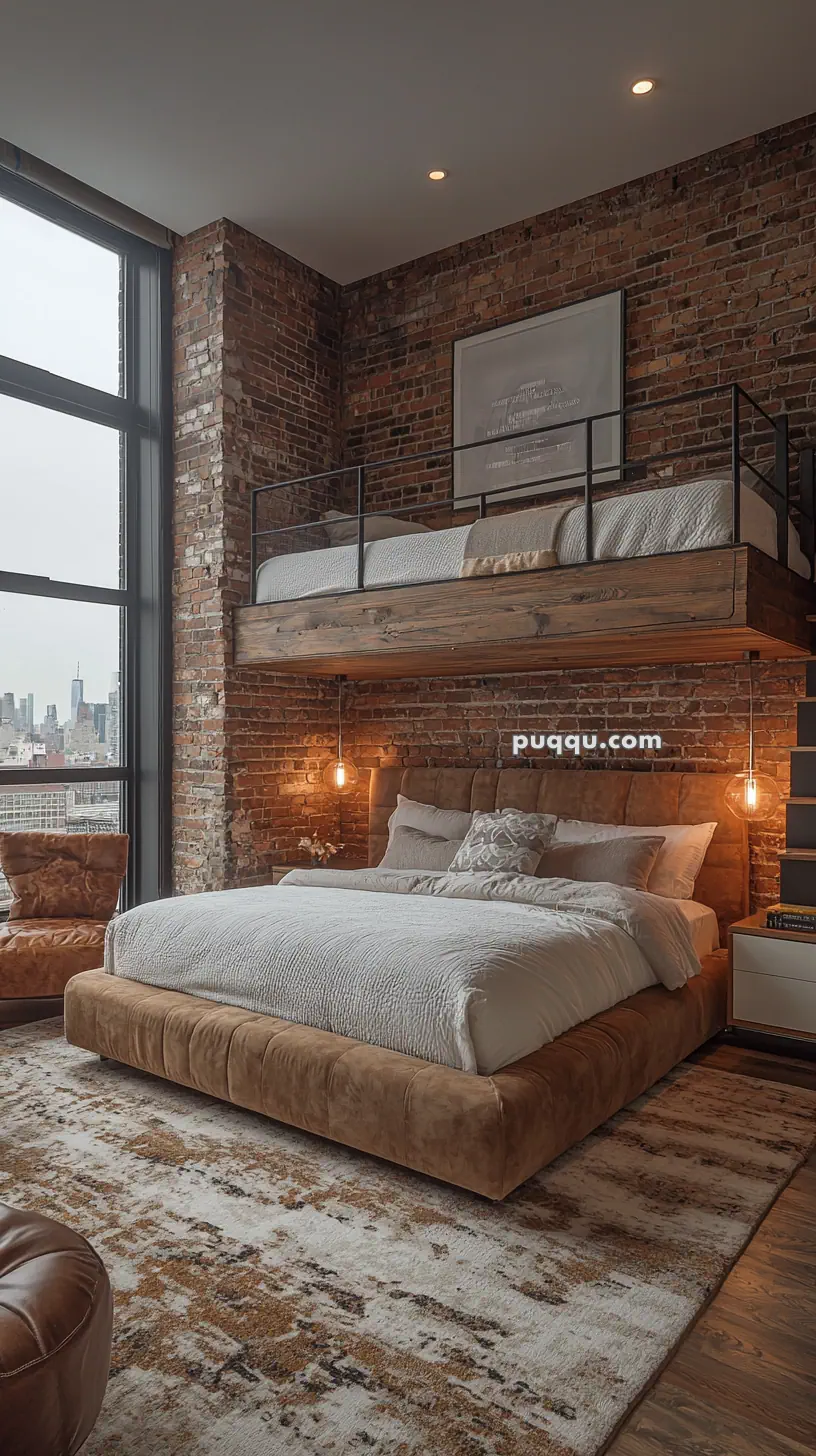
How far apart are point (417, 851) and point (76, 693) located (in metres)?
1.99

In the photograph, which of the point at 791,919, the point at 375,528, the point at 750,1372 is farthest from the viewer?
the point at 375,528

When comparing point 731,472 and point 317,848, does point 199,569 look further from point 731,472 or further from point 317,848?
point 731,472

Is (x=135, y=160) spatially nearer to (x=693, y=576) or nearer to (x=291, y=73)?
(x=291, y=73)

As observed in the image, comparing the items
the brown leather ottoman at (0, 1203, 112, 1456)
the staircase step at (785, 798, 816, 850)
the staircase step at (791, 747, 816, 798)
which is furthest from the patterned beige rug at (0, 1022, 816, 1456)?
the staircase step at (791, 747, 816, 798)

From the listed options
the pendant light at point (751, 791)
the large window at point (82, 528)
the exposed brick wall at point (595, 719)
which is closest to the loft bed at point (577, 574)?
the exposed brick wall at point (595, 719)

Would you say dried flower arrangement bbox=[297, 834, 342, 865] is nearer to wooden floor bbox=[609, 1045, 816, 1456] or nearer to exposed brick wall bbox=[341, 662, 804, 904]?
exposed brick wall bbox=[341, 662, 804, 904]

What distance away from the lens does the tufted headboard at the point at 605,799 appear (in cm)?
434

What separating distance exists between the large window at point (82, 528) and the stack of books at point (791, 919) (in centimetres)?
317

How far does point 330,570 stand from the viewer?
479 centimetres

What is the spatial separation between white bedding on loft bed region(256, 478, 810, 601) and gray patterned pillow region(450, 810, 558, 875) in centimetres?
115

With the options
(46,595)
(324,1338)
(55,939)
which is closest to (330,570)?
(46,595)

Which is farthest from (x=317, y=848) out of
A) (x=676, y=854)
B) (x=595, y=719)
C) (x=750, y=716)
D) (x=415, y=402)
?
(x=415, y=402)

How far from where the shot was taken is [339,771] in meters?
5.74

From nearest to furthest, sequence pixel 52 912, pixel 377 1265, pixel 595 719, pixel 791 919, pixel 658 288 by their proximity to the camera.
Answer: pixel 377 1265 < pixel 791 919 < pixel 52 912 < pixel 658 288 < pixel 595 719
